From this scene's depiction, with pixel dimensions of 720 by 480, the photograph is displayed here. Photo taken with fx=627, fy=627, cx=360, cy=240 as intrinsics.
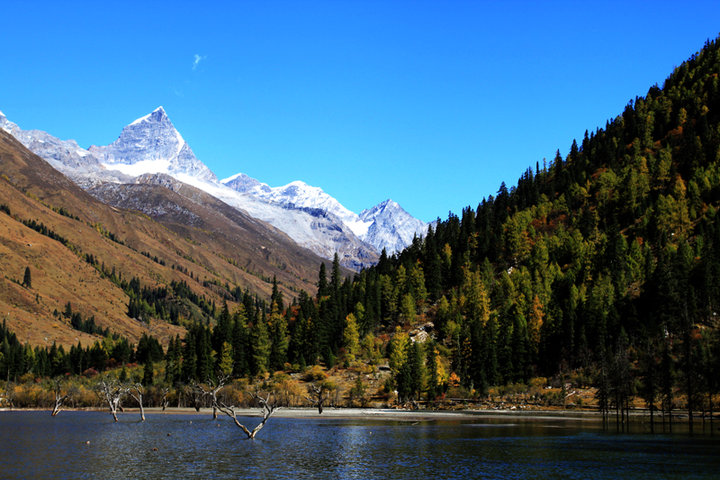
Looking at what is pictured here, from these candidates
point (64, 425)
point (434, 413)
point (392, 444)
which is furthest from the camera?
point (434, 413)

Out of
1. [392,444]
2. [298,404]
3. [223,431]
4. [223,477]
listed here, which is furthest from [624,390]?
[298,404]

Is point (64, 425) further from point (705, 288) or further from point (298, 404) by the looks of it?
point (705, 288)

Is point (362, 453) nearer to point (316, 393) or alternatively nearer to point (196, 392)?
point (316, 393)

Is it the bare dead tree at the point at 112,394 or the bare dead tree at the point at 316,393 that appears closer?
the bare dead tree at the point at 112,394

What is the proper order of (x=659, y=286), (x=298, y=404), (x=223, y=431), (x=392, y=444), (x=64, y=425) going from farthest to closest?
(x=298, y=404), (x=659, y=286), (x=64, y=425), (x=223, y=431), (x=392, y=444)

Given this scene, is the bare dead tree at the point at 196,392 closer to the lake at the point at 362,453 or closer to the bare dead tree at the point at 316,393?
the bare dead tree at the point at 316,393

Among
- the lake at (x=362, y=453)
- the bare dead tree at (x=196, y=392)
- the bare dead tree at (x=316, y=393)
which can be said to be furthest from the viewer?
the bare dead tree at (x=316, y=393)

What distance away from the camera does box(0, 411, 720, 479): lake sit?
62312 mm

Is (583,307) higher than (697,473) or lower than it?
higher

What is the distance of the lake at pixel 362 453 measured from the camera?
2453 inches

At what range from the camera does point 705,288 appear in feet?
516

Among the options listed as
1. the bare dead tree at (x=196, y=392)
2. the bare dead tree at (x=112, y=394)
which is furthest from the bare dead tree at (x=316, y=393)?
the bare dead tree at (x=112, y=394)

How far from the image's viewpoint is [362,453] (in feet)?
254

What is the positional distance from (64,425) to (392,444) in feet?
245
